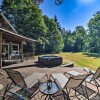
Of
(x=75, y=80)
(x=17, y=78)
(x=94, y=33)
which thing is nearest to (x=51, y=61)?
(x=17, y=78)

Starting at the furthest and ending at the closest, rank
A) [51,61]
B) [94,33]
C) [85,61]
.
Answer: [94,33], [85,61], [51,61]

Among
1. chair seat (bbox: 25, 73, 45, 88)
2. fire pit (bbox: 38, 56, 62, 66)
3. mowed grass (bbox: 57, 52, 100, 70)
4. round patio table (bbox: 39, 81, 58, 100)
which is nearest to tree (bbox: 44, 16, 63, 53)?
mowed grass (bbox: 57, 52, 100, 70)

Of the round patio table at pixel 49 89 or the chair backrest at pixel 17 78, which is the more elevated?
the chair backrest at pixel 17 78

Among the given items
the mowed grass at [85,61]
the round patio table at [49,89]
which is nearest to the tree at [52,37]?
the mowed grass at [85,61]

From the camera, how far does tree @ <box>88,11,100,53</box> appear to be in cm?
4416

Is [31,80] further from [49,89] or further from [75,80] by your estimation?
[75,80]

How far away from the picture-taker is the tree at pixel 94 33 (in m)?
44.2

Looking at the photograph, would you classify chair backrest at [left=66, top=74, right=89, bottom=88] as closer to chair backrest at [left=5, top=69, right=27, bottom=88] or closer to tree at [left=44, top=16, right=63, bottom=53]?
chair backrest at [left=5, top=69, right=27, bottom=88]

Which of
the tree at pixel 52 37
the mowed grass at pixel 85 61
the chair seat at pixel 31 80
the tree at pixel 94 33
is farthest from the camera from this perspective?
the tree at pixel 94 33

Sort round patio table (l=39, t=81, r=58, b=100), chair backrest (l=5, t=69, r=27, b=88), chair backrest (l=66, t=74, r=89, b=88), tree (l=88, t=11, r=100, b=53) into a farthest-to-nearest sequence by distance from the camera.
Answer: tree (l=88, t=11, r=100, b=53)
chair backrest (l=5, t=69, r=27, b=88)
round patio table (l=39, t=81, r=58, b=100)
chair backrest (l=66, t=74, r=89, b=88)

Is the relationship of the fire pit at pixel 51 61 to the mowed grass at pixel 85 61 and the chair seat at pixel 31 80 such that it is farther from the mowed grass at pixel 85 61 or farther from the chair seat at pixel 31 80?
the chair seat at pixel 31 80

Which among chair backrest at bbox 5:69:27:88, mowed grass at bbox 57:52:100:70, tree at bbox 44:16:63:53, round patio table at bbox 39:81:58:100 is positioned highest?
tree at bbox 44:16:63:53

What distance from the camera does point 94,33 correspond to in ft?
147

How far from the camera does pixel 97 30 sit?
44.2 metres
